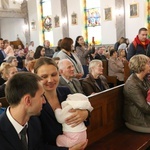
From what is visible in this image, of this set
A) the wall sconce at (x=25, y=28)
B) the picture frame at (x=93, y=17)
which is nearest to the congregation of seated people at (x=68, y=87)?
the picture frame at (x=93, y=17)

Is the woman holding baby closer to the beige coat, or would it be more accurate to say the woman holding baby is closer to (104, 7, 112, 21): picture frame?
the beige coat

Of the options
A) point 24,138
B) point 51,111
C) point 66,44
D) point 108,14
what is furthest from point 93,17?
point 24,138

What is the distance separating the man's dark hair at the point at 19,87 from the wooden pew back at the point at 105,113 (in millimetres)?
1459

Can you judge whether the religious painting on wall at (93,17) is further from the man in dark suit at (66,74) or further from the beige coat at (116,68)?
the man in dark suit at (66,74)

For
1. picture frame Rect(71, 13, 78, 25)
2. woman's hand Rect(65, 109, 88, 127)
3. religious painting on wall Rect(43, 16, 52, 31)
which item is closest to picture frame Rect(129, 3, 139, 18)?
picture frame Rect(71, 13, 78, 25)

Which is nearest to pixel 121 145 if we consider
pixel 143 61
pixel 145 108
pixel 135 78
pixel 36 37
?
pixel 145 108

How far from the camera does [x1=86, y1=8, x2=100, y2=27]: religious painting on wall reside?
1570 cm

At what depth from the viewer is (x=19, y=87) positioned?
172 centimetres

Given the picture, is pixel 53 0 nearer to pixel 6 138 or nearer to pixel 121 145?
pixel 121 145

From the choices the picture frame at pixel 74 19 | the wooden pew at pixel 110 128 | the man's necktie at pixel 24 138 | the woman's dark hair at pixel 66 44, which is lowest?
the wooden pew at pixel 110 128

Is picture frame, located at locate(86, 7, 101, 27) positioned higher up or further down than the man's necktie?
higher up

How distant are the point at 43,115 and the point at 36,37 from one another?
1744cm

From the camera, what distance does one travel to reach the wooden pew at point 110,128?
3088mm

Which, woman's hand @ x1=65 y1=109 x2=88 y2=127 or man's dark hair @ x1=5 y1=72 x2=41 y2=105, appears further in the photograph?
woman's hand @ x1=65 y1=109 x2=88 y2=127
